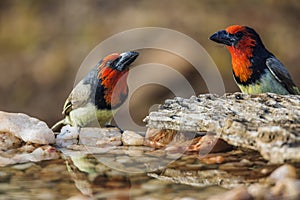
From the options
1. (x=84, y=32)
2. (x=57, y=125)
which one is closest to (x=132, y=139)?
(x=57, y=125)

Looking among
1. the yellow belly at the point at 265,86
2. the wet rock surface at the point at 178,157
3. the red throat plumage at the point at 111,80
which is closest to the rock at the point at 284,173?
the wet rock surface at the point at 178,157

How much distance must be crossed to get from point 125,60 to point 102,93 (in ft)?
0.67

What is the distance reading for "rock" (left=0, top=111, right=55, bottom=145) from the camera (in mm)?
2363

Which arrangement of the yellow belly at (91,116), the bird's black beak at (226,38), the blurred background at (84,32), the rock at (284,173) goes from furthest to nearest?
the blurred background at (84,32)
the bird's black beak at (226,38)
the yellow belly at (91,116)
the rock at (284,173)

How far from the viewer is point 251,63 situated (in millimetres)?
3016

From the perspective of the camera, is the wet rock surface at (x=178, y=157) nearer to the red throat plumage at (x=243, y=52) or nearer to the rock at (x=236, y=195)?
the rock at (x=236, y=195)

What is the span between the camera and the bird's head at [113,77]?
8.77ft

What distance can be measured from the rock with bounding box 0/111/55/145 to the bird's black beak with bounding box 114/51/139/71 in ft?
1.46

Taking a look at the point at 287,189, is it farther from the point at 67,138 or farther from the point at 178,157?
the point at 67,138

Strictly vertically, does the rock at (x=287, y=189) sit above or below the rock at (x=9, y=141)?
above

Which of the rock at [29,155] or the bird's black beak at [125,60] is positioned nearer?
the rock at [29,155]

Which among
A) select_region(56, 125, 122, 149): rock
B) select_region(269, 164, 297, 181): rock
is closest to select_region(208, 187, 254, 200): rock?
select_region(269, 164, 297, 181): rock

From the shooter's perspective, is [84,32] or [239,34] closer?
[239,34]

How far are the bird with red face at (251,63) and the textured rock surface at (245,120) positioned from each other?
1.94 feet
